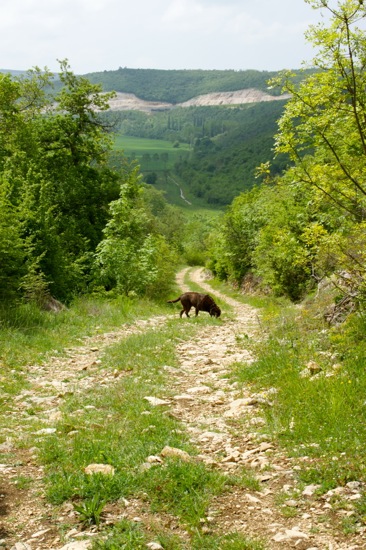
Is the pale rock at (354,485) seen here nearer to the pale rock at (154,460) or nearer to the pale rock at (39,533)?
the pale rock at (154,460)

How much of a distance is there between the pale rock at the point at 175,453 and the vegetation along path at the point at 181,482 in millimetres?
14

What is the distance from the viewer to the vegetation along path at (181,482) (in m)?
4.19

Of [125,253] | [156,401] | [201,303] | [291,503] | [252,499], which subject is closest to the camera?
[291,503]

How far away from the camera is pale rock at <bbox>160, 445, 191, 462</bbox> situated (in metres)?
5.57

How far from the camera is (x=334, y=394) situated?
21.2 feet

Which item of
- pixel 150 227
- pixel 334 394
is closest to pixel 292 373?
pixel 334 394

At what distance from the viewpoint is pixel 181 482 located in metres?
5.01

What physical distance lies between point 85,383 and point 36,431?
2556mm

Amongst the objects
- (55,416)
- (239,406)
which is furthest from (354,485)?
(55,416)

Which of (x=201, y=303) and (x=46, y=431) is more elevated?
(x=46, y=431)

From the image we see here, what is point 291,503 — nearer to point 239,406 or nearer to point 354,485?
point 354,485

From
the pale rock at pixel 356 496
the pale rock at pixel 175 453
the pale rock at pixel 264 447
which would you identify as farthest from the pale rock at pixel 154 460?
the pale rock at pixel 356 496

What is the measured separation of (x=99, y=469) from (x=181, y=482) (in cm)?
92

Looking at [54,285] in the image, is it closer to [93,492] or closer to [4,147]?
[4,147]
